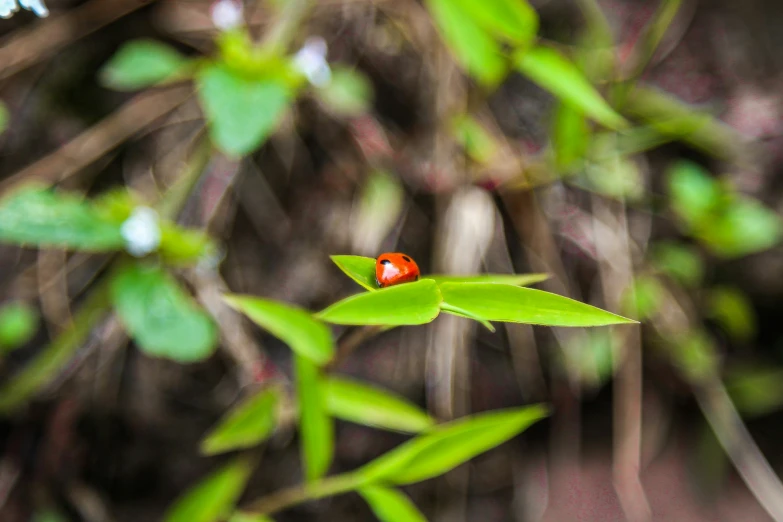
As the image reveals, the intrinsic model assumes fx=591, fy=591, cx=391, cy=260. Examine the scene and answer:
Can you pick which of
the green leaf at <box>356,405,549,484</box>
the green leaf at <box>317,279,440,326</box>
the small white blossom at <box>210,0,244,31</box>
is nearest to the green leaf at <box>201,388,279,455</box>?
the green leaf at <box>356,405,549,484</box>

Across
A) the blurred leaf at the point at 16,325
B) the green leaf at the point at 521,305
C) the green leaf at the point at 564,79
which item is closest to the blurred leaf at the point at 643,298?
the green leaf at the point at 564,79

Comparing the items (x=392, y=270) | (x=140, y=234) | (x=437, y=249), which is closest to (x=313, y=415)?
(x=392, y=270)

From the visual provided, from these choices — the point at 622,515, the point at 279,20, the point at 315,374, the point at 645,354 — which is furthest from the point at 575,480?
the point at 279,20

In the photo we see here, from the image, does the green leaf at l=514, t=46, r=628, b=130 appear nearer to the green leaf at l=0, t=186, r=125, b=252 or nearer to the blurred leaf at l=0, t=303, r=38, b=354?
the green leaf at l=0, t=186, r=125, b=252

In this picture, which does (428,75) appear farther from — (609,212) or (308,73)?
(609,212)

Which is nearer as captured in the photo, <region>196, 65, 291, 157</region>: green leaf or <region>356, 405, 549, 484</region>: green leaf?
<region>356, 405, 549, 484</region>: green leaf

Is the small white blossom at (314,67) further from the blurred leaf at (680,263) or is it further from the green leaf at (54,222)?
the blurred leaf at (680,263)
